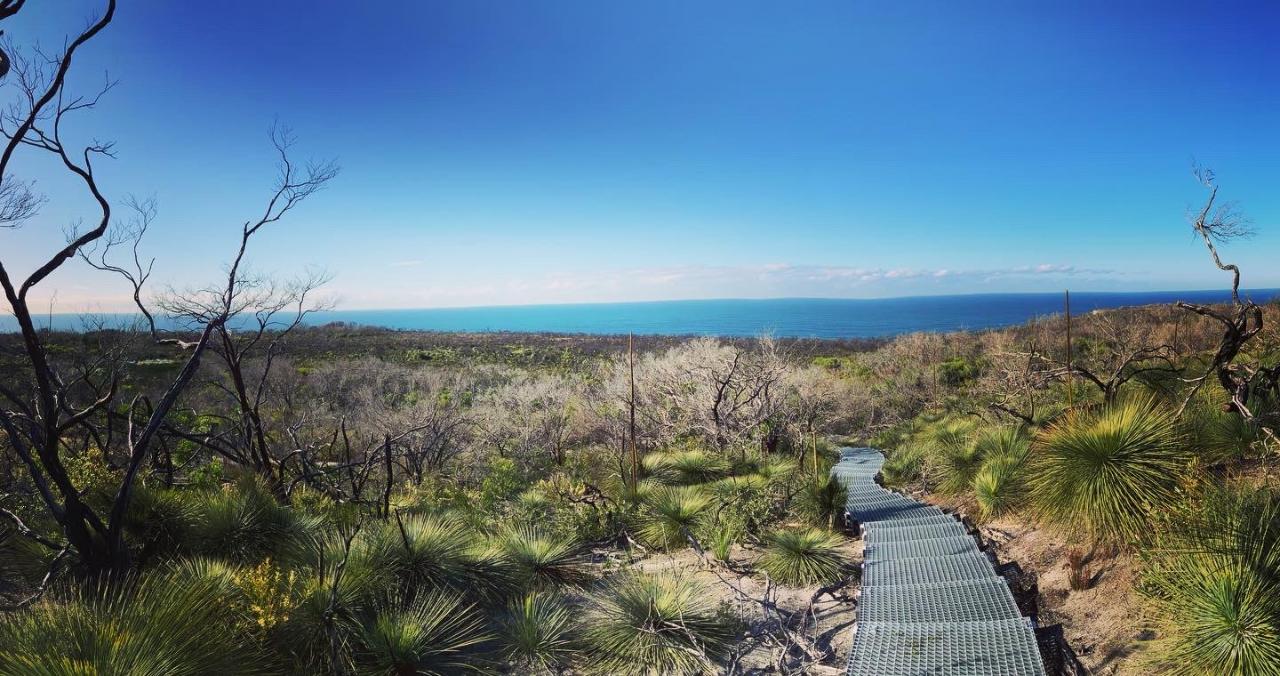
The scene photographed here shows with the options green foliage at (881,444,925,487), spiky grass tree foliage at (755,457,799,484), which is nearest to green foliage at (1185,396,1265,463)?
spiky grass tree foliage at (755,457,799,484)

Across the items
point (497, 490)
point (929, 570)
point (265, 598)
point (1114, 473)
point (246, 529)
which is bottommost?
point (497, 490)

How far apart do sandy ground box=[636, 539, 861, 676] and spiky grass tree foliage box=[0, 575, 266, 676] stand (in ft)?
11.3

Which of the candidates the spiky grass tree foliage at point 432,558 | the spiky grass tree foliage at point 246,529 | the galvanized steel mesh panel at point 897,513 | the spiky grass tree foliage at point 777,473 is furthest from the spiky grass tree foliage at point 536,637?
the spiky grass tree foliage at point 777,473

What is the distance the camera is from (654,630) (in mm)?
4633

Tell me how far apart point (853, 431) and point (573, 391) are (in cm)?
1187

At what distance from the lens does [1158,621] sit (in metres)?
3.25

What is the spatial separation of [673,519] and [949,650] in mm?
4469

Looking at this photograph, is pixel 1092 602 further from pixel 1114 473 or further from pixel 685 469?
pixel 685 469

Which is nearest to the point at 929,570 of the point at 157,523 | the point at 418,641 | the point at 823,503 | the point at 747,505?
the point at 747,505

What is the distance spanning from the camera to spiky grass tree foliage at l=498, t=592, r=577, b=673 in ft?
14.9

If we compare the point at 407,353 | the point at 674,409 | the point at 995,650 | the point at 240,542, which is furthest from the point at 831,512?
the point at 407,353

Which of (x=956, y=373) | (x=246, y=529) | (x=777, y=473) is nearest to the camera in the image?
(x=246, y=529)

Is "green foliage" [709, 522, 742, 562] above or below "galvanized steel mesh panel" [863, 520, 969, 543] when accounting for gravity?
below

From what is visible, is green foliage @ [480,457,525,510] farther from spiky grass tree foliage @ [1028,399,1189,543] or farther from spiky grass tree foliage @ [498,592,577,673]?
spiky grass tree foliage @ [1028,399,1189,543]
